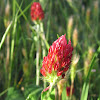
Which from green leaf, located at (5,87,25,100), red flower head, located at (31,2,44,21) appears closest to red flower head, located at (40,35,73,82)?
green leaf, located at (5,87,25,100)

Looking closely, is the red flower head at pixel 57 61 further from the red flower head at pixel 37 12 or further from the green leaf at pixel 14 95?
the red flower head at pixel 37 12

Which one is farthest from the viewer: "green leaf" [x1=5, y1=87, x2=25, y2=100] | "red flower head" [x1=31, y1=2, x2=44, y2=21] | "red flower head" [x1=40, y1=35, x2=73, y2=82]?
"red flower head" [x1=31, y1=2, x2=44, y2=21]

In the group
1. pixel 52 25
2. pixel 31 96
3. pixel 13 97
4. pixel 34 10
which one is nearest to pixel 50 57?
pixel 31 96

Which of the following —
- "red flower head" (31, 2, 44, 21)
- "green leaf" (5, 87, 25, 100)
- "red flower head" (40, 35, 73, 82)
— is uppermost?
"red flower head" (31, 2, 44, 21)

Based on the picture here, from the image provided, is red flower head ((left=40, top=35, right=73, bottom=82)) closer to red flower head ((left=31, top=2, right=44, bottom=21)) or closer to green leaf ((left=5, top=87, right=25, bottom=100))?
green leaf ((left=5, top=87, right=25, bottom=100))

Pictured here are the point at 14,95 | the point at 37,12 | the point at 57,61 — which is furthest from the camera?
the point at 37,12

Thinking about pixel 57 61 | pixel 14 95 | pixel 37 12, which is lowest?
pixel 14 95

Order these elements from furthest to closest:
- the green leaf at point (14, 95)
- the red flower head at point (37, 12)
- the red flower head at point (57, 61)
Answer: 1. the red flower head at point (37, 12)
2. the green leaf at point (14, 95)
3. the red flower head at point (57, 61)

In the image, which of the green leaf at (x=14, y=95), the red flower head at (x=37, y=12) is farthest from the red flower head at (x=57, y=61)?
the red flower head at (x=37, y=12)

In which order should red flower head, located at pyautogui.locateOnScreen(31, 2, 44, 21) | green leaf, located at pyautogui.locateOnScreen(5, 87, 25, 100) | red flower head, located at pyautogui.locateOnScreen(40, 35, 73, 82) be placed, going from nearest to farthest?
1. red flower head, located at pyautogui.locateOnScreen(40, 35, 73, 82)
2. green leaf, located at pyautogui.locateOnScreen(5, 87, 25, 100)
3. red flower head, located at pyautogui.locateOnScreen(31, 2, 44, 21)
